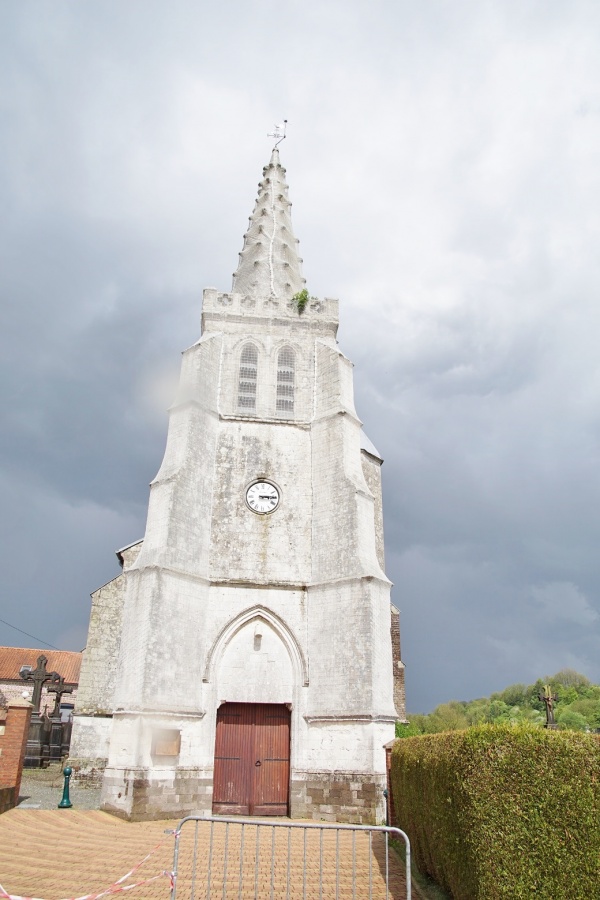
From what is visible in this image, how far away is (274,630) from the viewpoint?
18.5 meters

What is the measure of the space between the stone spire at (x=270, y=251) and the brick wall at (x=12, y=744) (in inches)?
616

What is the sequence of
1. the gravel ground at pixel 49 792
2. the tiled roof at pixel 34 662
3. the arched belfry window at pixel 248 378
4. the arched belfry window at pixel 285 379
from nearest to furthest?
the gravel ground at pixel 49 792, the arched belfry window at pixel 248 378, the arched belfry window at pixel 285 379, the tiled roof at pixel 34 662

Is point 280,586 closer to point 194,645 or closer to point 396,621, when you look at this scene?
point 194,645

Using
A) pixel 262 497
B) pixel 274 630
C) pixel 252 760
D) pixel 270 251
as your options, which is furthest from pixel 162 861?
pixel 270 251

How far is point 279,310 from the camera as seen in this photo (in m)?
23.1

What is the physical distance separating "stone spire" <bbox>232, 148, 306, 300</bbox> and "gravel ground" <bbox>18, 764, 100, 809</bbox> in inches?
674

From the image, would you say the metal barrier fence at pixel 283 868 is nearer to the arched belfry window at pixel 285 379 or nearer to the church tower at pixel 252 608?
the church tower at pixel 252 608

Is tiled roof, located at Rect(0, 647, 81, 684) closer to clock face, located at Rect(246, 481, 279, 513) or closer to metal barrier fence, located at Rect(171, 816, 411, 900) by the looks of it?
clock face, located at Rect(246, 481, 279, 513)

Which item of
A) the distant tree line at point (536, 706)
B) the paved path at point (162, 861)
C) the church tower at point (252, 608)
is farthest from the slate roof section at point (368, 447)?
the distant tree line at point (536, 706)

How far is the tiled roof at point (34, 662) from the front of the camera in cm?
4684

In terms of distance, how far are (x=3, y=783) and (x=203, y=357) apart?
13.2 metres

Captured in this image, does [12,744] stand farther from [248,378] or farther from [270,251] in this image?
[270,251]

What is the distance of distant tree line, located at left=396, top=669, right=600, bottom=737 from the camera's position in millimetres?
47156

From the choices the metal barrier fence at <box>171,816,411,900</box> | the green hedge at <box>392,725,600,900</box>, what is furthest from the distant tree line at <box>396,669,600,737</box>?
the green hedge at <box>392,725,600,900</box>
